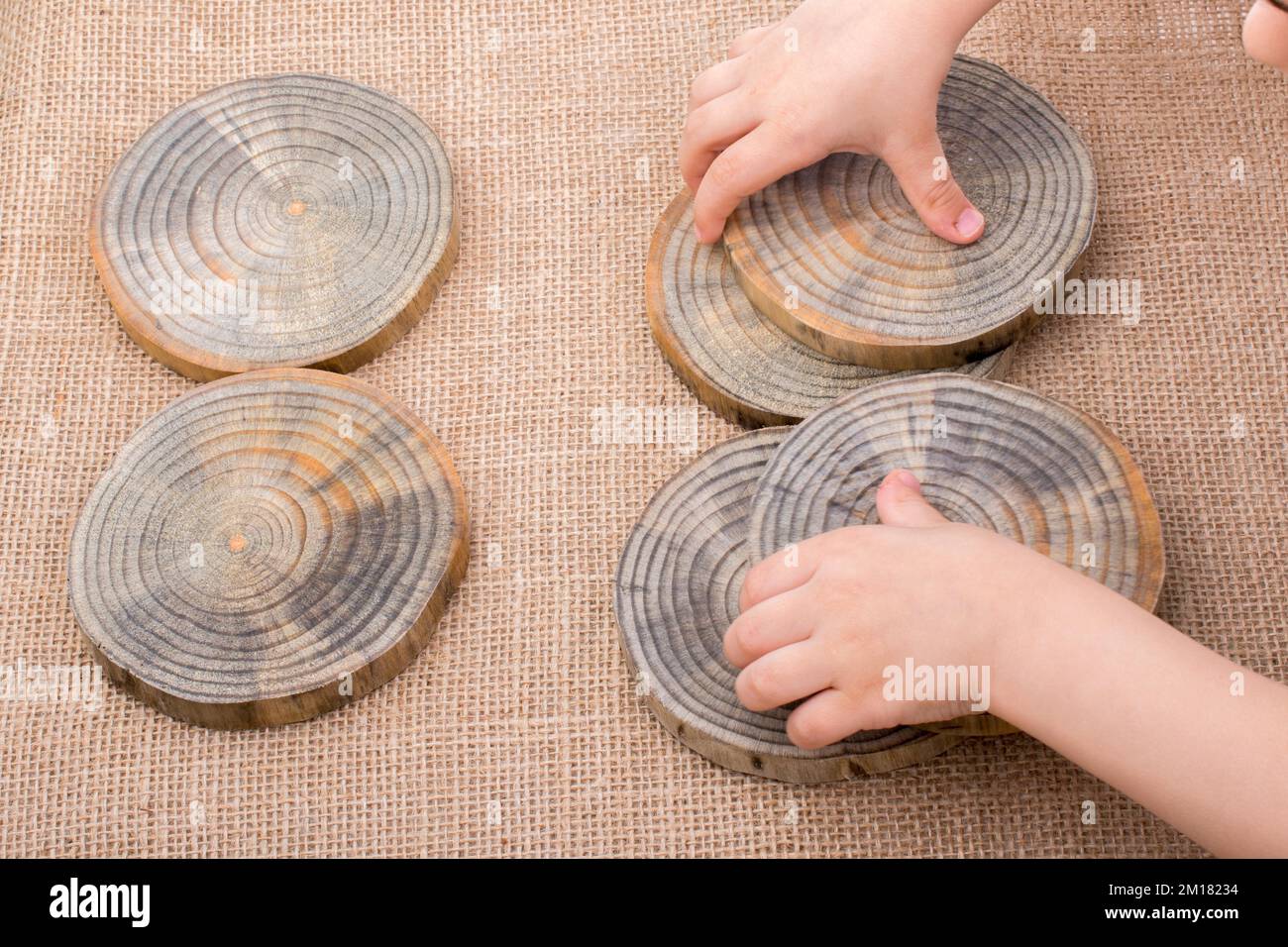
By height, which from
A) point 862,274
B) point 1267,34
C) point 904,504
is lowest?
point 904,504

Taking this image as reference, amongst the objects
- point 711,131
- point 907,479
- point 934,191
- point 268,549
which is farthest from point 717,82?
point 268,549

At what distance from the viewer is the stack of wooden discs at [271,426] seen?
0.67 metres

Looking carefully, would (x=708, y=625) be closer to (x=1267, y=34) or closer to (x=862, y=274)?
(x=862, y=274)

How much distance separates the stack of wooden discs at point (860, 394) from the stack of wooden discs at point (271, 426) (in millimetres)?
140

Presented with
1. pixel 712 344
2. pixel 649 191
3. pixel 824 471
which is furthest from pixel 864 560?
pixel 649 191

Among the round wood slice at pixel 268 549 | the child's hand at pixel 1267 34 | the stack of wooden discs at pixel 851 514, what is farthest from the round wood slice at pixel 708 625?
the child's hand at pixel 1267 34

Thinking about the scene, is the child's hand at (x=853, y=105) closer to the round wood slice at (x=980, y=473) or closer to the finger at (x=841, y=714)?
the round wood slice at (x=980, y=473)

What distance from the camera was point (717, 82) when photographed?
77 centimetres

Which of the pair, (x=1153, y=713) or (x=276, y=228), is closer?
(x=1153, y=713)

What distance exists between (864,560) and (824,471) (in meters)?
0.08

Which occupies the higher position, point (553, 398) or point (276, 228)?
point (276, 228)

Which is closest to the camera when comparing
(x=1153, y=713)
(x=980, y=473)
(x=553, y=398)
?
(x=1153, y=713)

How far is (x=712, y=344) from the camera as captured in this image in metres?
0.75

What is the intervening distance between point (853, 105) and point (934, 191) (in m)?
0.07
